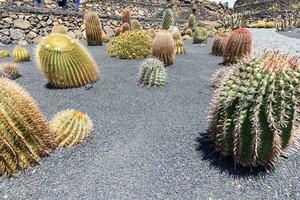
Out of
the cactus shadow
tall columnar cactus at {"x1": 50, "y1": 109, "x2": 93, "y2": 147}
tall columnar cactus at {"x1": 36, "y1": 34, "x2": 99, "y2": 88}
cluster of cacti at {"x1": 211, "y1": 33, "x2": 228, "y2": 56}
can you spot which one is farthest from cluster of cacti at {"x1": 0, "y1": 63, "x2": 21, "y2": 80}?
cluster of cacti at {"x1": 211, "y1": 33, "x2": 228, "y2": 56}

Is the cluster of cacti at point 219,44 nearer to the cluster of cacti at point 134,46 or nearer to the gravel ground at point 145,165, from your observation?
the cluster of cacti at point 134,46

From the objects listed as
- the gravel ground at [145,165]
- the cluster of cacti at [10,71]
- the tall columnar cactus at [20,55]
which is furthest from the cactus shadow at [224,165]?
the tall columnar cactus at [20,55]

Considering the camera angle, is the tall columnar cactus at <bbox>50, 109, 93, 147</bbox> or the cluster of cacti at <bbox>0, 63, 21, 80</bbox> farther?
the cluster of cacti at <bbox>0, 63, 21, 80</bbox>

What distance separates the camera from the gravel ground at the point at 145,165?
2.72 metres

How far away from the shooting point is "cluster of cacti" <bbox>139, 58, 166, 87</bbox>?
5.96m

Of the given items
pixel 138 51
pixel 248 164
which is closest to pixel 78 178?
pixel 248 164

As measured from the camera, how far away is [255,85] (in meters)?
2.58

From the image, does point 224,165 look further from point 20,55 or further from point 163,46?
point 20,55

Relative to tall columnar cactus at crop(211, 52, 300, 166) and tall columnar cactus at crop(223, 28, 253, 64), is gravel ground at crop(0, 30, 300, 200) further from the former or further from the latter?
tall columnar cactus at crop(223, 28, 253, 64)

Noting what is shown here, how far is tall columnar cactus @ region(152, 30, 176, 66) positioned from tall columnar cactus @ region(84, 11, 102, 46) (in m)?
4.68

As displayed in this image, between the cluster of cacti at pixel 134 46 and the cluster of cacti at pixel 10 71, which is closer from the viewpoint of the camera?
the cluster of cacti at pixel 10 71

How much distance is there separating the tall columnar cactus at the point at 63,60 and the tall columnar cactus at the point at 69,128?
82.5 inches

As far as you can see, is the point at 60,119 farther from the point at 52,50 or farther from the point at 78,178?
the point at 52,50

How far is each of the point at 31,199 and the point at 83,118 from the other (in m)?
1.17
